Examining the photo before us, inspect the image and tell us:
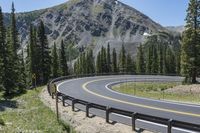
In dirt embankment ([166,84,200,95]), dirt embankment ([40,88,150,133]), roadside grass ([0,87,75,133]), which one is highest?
dirt embankment ([40,88,150,133])

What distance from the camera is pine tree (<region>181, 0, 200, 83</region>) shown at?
6569 cm

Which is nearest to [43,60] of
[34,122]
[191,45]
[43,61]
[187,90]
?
[43,61]

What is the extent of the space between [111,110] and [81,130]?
1.85 metres

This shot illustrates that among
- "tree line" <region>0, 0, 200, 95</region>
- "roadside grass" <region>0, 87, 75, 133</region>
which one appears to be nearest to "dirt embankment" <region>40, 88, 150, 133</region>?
"roadside grass" <region>0, 87, 75, 133</region>

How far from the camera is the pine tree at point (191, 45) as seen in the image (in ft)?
216

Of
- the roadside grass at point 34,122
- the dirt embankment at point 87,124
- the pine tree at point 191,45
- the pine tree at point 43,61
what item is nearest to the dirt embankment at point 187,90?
the pine tree at point 191,45

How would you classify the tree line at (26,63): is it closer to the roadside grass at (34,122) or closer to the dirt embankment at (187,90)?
the dirt embankment at (187,90)

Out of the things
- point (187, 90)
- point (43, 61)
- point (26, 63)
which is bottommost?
point (187, 90)

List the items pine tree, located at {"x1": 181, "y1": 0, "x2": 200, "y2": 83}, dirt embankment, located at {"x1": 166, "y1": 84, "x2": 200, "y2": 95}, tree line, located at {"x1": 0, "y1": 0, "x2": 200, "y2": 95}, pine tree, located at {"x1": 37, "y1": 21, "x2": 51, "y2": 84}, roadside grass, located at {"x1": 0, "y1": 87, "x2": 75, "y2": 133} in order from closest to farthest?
roadside grass, located at {"x1": 0, "y1": 87, "x2": 75, "y2": 133}
dirt embankment, located at {"x1": 166, "y1": 84, "x2": 200, "y2": 95}
tree line, located at {"x1": 0, "y1": 0, "x2": 200, "y2": 95}
pine tree, located at {"x1": 181, "y1": 0, "x2": 200, "y2": 83}
pine tree, located at {"x1": 37, "y1": 21, "x2": 51, "y2": 84}

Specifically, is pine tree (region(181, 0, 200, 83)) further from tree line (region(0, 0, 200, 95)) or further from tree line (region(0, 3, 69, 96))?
tree line (region(0, 3, 69, 96))

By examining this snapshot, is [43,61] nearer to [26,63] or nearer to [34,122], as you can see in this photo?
[26,63]

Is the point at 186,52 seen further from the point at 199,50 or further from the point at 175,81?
the point at 175,81

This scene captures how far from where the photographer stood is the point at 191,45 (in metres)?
66.2

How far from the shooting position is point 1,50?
5772 cm
